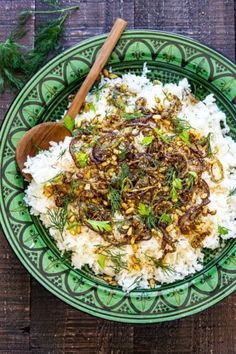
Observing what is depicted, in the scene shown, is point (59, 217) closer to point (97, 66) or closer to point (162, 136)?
point (162, 136)

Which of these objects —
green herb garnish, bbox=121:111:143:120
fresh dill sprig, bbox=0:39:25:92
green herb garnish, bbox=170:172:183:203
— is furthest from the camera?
fresh dill sprig, bbox=0:39:25:92

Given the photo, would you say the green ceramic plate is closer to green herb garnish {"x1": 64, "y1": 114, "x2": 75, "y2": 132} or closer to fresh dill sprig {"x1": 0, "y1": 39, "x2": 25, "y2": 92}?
green herb garnish {"x1": 64, "y1": 114, "x2": 75, "y2": 132}

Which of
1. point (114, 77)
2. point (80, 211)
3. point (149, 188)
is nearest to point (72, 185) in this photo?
point (80, 211)

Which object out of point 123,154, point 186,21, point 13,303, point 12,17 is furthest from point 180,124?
point 13,303

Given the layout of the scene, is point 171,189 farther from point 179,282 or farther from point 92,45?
point 92,45

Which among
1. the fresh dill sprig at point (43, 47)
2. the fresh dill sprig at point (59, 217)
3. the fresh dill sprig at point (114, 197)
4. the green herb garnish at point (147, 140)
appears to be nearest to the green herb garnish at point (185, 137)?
the green herb garnish at point (147, 140)

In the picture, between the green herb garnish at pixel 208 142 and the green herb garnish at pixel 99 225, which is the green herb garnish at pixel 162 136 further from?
the green herb garnish at pixel 99 225

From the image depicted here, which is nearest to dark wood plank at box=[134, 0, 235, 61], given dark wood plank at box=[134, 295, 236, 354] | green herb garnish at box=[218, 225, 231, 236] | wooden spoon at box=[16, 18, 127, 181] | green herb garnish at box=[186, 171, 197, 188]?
wooden spoon at box=[16, 18, 127, 181]

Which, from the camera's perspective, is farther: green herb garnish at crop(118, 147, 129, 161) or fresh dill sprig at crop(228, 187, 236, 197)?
fresh dill sprig at crop(228, 187, 236, 197)
